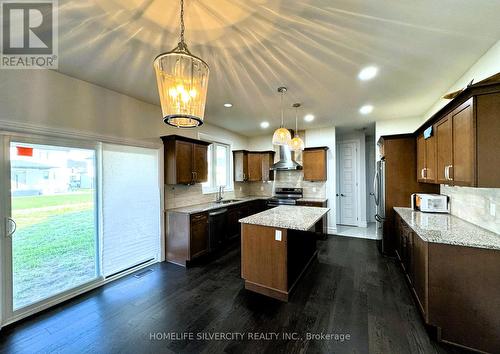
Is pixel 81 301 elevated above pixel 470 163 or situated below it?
below

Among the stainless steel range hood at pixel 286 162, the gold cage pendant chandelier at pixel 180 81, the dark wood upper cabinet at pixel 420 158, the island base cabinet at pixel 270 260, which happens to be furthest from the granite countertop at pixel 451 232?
the stainless steel range hood at pixel 286 162

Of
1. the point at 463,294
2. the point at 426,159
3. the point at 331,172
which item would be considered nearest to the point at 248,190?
the point at 331,172

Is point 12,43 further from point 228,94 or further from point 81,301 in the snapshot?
point 81,301

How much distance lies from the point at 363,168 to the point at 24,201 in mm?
6990

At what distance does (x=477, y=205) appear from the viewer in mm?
2381

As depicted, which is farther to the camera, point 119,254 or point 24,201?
point 119,254

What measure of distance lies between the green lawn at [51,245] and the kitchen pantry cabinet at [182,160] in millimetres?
1249

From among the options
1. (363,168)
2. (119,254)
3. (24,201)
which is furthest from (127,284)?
(363,168)

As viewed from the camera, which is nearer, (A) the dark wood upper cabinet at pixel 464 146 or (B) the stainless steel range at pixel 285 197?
(A) the dark wood upper cabinet at pixel 464 146

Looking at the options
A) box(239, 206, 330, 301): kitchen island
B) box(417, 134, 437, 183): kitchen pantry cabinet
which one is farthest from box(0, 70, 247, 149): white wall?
box(417, 134, 437, 183): kitchen pantry cabinet

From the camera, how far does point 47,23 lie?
1.73 m

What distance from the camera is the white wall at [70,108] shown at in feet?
7.23

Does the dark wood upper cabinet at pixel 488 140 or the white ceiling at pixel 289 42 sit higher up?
the white ceiling at pixel 289 42

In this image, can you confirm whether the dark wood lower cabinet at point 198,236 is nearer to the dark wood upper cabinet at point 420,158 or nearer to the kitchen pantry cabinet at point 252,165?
the kitchen pantry cabinet at point 252,165
